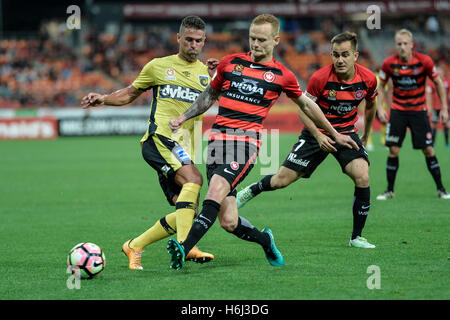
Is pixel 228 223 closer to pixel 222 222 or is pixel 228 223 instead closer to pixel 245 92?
pixel 222 222

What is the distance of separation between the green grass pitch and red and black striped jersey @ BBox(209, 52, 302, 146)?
1.27 metres

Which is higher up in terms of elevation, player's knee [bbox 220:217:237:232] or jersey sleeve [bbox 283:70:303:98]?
jersey sleeve [bbox 283:70:303:98]

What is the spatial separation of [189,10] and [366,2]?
9.72 metres

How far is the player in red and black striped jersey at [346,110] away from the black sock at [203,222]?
1.58m

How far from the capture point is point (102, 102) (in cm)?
708

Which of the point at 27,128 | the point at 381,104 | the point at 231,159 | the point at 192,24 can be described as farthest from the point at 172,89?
the point at 27,128

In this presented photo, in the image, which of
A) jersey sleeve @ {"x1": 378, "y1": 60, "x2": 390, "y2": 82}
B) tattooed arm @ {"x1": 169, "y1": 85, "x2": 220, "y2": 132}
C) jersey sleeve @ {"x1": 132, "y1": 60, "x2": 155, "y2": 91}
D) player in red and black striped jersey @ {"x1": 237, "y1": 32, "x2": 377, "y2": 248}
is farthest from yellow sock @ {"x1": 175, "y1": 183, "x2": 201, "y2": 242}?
jersey sleeve @ {"x1": 378, "y1": 60, "x2": 390, "y2": 82}

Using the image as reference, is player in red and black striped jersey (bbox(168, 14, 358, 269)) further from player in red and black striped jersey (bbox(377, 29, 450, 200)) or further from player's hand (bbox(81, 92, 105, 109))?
player in red and black striped jersey (bbox(377, 29, 450, 200))

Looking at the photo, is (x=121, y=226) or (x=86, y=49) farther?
(x=86, y=49)

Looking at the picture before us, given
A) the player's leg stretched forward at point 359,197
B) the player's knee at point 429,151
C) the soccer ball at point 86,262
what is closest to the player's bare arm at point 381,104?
the player's knee at point 429,151

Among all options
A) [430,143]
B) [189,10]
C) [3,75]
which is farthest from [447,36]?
[430,143]

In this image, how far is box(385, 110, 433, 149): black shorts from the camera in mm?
11383

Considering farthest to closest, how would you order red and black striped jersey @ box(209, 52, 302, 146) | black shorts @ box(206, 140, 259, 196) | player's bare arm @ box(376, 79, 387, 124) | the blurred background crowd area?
1. the blurred background crowd area
2. player's bare arm @ box(376, 79, 387, 124)
3. red and black striped jersey @ box(209, 52, 302, 146)
4. black shorts @ box(206, 140, 259, 196)

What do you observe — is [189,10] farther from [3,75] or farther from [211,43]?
[3,75]
